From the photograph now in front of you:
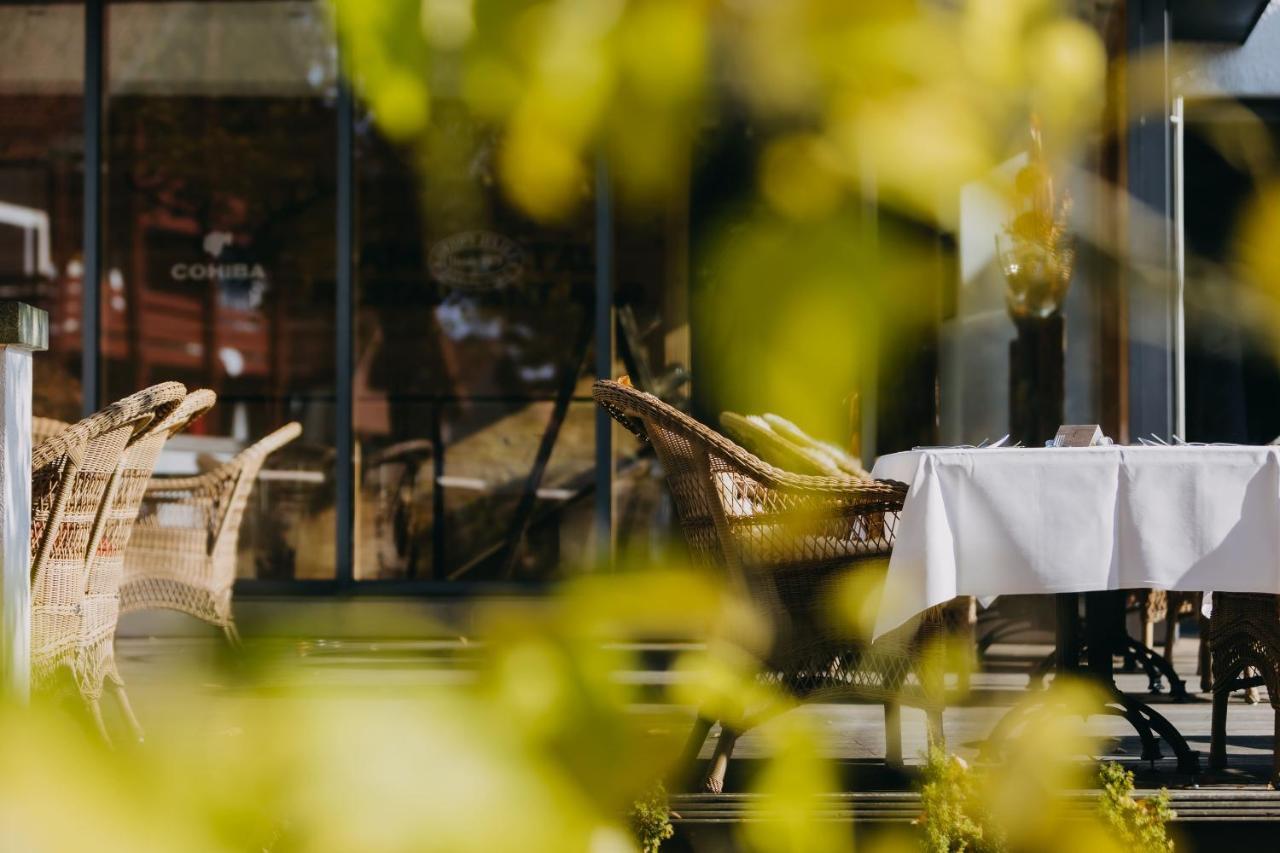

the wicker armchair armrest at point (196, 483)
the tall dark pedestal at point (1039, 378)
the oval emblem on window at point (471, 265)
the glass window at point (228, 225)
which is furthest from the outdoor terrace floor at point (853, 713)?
the oval emblem on window at point (471, 265)

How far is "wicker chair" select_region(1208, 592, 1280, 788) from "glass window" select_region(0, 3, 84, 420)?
505cm

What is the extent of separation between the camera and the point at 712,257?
0.74 m

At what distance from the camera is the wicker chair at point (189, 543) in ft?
10.6

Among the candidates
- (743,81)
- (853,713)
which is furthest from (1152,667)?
(743,81)

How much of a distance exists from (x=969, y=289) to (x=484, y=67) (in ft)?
13.7

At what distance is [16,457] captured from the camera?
5.37ft

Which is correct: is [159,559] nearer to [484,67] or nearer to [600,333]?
[600,333]

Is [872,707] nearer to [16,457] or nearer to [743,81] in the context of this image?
[16,457]

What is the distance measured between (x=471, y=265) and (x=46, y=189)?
2.11m

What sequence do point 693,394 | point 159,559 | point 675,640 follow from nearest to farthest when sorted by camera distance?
1. point 675,640
2. point 159,559
3. point 693,394

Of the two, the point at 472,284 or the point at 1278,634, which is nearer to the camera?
the point at 1278,634

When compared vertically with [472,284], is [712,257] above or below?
below

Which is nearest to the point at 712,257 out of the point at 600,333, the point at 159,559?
the point at 159,559

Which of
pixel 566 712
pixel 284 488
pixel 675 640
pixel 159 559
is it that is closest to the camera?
pixel 566 712
